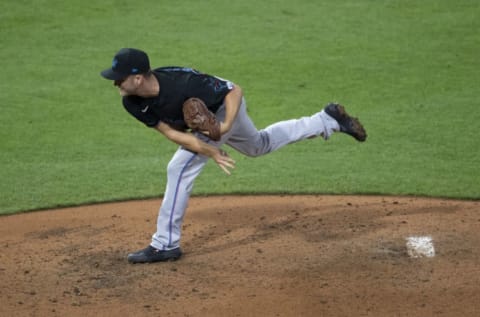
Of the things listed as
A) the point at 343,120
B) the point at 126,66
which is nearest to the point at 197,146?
the point at 126,66

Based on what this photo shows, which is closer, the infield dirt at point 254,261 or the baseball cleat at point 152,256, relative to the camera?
the infield dirt at point 254,261

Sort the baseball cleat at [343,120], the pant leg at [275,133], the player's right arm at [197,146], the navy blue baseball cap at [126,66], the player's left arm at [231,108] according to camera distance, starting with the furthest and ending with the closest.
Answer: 1. the baseball cleat at [343,120]
2. the pant leg at [275,133]
3. the player's left arm at [231,108]
4. the player's right arm at [197,146]
5. the navy blue baseball cap at [126,66]

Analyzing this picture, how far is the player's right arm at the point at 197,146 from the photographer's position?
270 inches

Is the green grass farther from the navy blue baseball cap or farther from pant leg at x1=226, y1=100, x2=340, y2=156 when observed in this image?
the navy blue baseball cap

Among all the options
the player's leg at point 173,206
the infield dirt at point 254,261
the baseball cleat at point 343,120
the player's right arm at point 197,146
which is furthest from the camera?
the baseball cleat at point 343,120

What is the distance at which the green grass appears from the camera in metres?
9.33

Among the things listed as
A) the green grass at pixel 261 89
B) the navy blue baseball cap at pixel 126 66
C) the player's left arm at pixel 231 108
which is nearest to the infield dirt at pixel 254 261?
the green grass at pixel 261 89

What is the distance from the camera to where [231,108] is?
7.03 m

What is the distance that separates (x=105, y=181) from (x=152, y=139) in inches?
52.4

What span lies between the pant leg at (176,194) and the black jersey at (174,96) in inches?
9.8

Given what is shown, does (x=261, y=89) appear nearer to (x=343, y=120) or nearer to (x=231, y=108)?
(x=343, y=120)

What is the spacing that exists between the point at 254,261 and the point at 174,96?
1360 mm

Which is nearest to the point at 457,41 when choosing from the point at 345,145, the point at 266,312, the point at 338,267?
the point at 345,145

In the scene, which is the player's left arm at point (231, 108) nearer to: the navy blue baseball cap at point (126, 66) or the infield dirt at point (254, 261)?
the navy blue baseball cap at point (126, 66)
